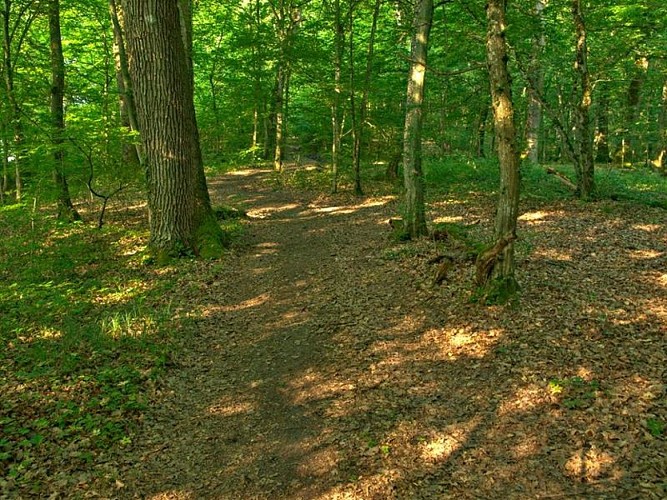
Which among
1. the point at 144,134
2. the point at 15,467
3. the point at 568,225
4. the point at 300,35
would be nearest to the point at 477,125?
the point at 300,35

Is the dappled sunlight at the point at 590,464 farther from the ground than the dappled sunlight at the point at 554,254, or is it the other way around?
the dappled sunlight at the point at 554,254

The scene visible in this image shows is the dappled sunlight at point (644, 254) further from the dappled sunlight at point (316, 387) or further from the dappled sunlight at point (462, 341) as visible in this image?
the dappled sunlight at point (316, 387)

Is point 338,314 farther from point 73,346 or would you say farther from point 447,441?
point 73,346

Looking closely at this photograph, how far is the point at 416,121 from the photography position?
9.88m

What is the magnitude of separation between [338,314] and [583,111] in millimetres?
9617

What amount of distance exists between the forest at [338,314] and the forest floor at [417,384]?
3cm

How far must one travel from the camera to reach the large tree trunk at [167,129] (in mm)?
9547

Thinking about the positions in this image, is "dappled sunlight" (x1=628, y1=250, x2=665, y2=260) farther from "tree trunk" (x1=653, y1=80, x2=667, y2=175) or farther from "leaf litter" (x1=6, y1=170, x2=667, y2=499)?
"tree trunk" (x1=653, y1=80, x2=667, y2=175)

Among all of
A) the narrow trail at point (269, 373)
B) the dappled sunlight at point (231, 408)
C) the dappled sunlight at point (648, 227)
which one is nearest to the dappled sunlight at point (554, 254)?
the dappled sunlight at point (648, 227)

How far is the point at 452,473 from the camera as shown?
13.6 ft

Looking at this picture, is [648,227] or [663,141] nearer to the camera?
[648,227]

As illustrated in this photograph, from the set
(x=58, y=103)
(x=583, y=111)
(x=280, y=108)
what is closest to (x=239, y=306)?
(x=58, y=103)

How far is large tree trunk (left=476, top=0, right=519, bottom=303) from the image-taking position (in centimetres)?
628

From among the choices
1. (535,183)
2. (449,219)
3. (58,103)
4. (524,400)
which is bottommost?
(524,400)
